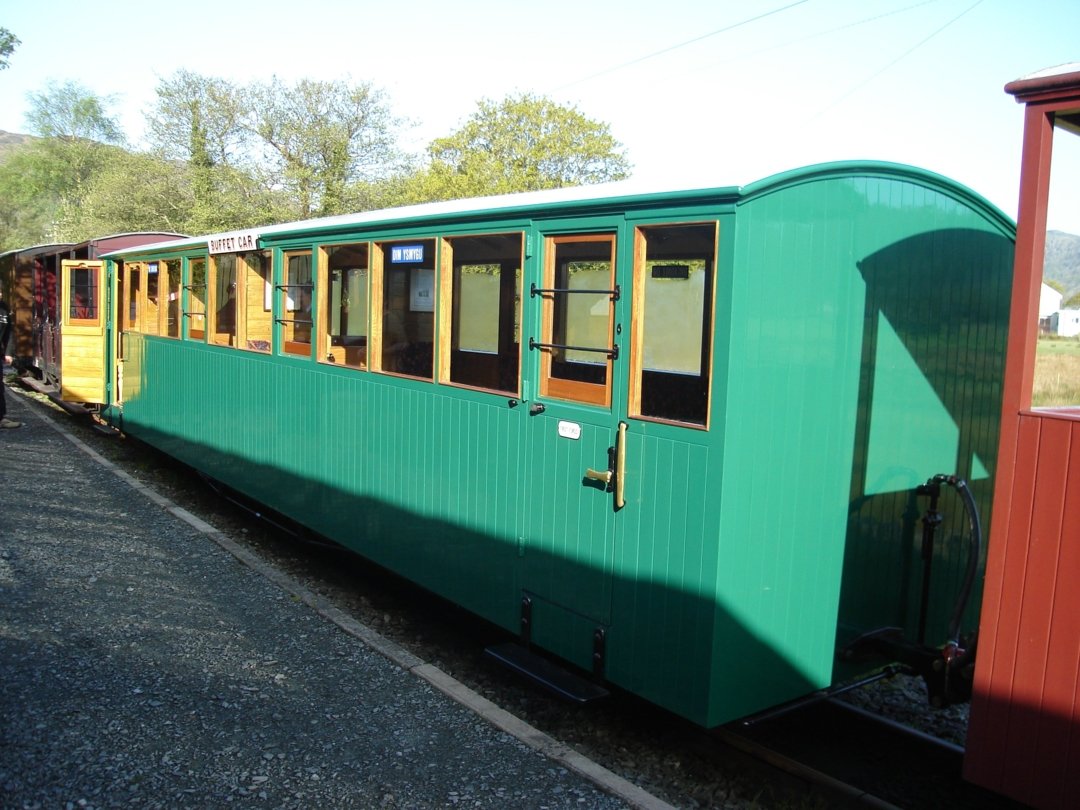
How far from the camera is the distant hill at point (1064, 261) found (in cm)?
320

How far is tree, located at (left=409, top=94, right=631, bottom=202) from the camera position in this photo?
3972 cm

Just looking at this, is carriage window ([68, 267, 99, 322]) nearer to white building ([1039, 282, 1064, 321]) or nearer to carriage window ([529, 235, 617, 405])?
carriage window ([529, 235, 617, 405])

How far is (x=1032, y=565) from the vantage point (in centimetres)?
314

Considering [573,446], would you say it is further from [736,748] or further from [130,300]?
[130,300]

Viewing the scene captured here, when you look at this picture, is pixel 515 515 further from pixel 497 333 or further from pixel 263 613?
pixel 263 613

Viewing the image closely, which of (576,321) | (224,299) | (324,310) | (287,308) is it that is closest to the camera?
(576,321)

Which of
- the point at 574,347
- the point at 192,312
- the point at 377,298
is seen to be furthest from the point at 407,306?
the point at 192,312

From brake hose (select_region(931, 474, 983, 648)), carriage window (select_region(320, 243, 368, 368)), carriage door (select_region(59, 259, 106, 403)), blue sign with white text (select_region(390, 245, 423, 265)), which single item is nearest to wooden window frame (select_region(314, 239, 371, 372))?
carriage window (select_region(320, 243, 368, 368))

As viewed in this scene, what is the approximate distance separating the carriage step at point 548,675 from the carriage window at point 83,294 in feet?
37.9

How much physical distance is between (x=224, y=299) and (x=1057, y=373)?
6948 millimetres

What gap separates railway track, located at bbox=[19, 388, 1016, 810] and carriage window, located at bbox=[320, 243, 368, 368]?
6.02ft

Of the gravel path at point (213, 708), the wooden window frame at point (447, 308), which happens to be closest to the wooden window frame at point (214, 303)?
the gravel path at point (213, 708)

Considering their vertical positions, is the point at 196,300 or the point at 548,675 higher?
the point at 196,300

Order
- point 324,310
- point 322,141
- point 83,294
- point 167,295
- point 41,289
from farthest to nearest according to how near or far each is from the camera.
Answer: point 322,141
point 41,289
point 83,294
point 167,295
point 324,310
